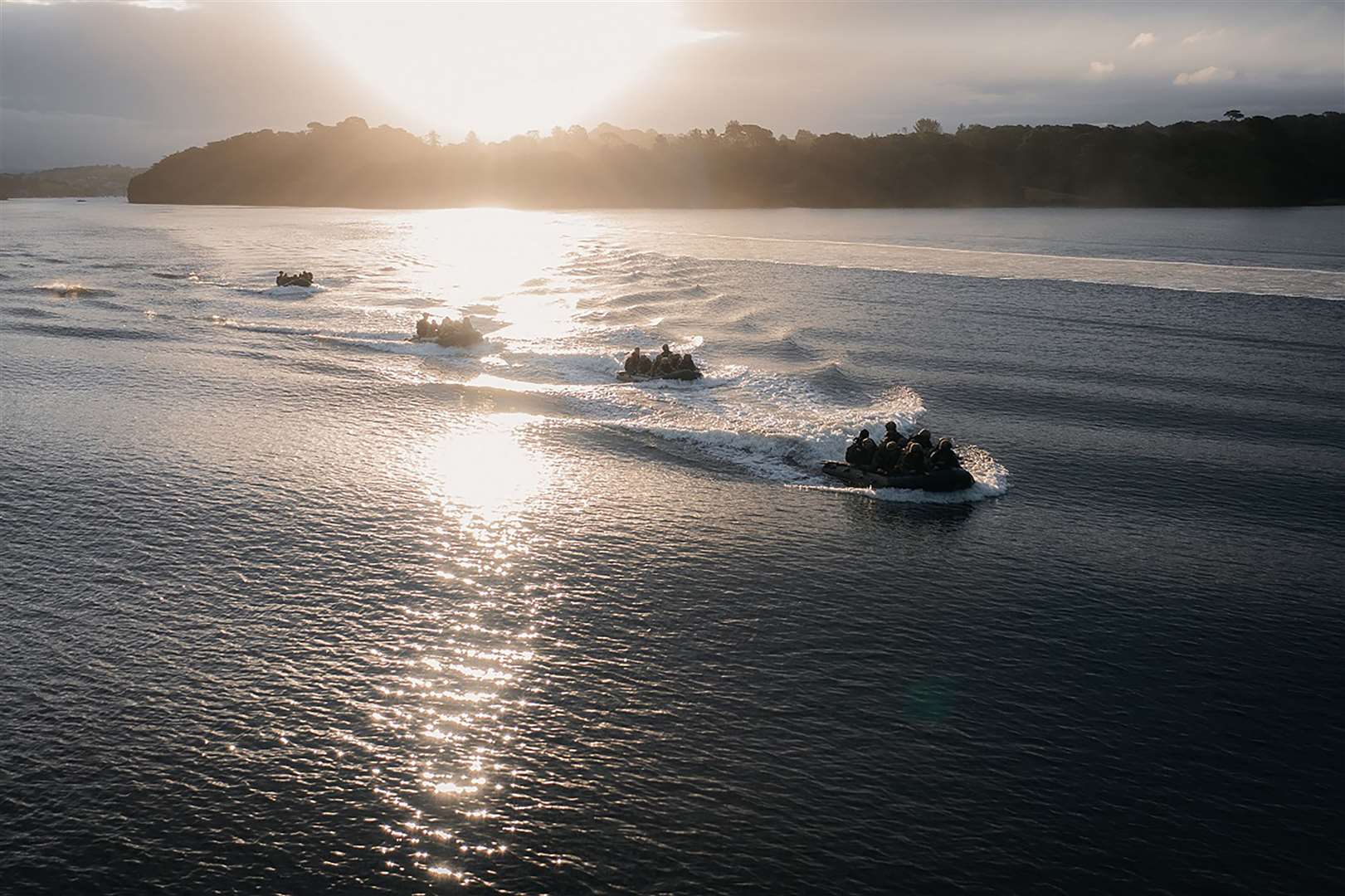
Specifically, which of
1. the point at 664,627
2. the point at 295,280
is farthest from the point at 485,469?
the point at 295,280

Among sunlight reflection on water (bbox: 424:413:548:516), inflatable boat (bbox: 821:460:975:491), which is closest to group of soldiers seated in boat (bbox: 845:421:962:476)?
inflatable boat (bbox: 821:460:975:491)

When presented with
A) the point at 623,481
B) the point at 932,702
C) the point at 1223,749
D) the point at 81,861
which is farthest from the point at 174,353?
the point at 1223,749

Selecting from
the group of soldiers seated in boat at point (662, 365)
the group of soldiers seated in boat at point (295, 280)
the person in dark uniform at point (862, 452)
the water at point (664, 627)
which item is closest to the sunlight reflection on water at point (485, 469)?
the water at point (664, 627)

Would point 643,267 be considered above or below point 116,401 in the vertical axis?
above

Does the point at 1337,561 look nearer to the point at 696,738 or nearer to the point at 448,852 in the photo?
the point at 696,738

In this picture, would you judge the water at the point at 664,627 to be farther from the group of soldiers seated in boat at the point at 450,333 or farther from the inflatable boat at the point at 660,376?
the group of soldiers seated in boat at the point at 450,333

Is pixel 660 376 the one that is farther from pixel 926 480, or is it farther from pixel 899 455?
pixel 926 480

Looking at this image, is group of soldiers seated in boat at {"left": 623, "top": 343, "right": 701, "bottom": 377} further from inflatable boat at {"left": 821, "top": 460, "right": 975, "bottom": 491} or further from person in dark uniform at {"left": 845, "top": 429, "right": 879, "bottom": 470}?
inflatable boat at {"left": 821, "top": 460, "right": 975, "bottom": 491}
